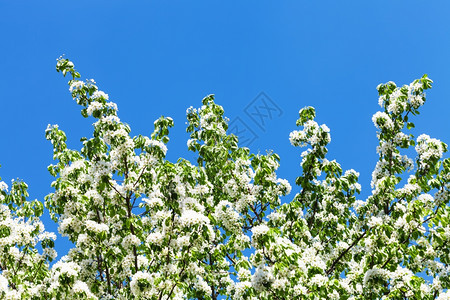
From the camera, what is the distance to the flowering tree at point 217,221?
8.76 meters

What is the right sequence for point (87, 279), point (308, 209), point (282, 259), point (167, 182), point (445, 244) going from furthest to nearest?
point (308, 209) < point (445, 244) < point (87, 279) < point (167, 182) < point (282, 259)

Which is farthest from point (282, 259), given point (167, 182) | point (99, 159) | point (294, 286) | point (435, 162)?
point (435, 162)

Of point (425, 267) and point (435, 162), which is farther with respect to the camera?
point (425, 267)

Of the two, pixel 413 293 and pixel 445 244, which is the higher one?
pixel 445 244

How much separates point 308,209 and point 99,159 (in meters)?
6.40

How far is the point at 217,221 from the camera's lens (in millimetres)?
10062

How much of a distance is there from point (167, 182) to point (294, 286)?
3.33 metres

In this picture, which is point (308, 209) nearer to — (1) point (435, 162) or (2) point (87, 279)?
(1) point (435, 162)

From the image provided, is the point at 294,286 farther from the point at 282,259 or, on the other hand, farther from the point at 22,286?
the point at 22,286

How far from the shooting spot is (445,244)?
11156 mm

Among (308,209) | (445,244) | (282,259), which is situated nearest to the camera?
(282,259)

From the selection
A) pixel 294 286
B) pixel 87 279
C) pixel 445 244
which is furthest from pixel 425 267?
pixel 87 279

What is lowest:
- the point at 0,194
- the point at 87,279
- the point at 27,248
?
the point at 87,279

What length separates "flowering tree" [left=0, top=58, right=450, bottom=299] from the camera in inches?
345
